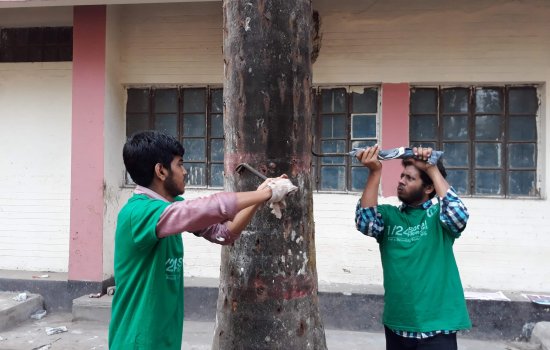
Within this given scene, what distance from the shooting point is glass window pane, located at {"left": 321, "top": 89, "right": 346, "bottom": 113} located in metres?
5.79

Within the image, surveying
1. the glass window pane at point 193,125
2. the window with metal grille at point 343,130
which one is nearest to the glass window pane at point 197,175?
the glass window pane at point 193,125

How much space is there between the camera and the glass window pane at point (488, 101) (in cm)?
553

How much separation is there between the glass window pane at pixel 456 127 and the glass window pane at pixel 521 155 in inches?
20.2

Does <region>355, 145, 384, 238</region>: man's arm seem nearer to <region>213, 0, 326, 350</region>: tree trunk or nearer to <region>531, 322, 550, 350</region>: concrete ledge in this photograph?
<region>213, 0, 326, 350</region>: tree trunk

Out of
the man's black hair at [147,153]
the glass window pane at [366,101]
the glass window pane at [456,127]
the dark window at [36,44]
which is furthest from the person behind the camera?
the dark window at [36,44]

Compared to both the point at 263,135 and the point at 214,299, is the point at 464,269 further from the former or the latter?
the point at 263,135

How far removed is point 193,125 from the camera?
20.2ft

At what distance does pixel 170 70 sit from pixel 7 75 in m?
2.14

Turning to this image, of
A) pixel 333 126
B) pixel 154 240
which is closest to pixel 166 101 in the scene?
pixel 333 126

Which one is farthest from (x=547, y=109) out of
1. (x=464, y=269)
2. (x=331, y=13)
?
(x=331, y=13)

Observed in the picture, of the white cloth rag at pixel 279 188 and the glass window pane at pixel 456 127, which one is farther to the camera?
the glass window pane at pixel 456 127

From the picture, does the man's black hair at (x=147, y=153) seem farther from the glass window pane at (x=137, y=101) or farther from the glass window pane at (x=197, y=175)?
the glass window pane at (x=137, y=101)

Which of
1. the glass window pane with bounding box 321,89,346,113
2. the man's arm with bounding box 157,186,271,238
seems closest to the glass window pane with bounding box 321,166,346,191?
the glass window pane with bounding box 321,89,346,113

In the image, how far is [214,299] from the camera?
552 centimetres
